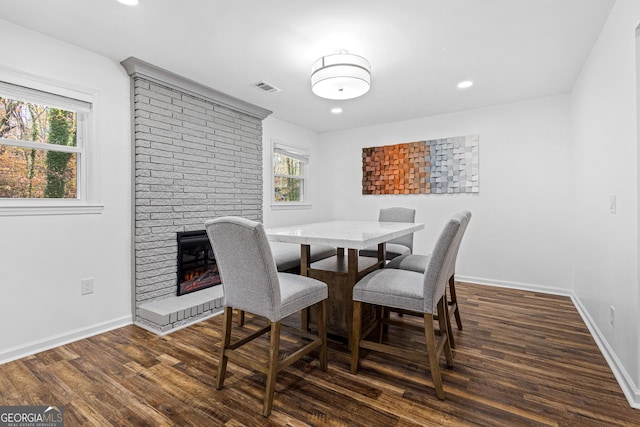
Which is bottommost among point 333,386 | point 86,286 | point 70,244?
point 333,386

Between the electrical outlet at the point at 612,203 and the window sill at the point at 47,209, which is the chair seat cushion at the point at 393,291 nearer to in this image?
the electrical outlet at the point at 612,203

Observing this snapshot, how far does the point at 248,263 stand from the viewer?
5.29 ft

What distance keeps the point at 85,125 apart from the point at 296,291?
7.74 feet

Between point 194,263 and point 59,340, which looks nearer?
point 59,340

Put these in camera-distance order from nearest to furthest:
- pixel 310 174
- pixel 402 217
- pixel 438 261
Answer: pixel 438 261, pixel 402 217, pixel 310 174

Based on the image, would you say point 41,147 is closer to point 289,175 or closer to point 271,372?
point 271,372

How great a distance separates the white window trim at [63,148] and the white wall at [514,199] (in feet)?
12.6

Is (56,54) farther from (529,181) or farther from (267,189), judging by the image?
(529,181)

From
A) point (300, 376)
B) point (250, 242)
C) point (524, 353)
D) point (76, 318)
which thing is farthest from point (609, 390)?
point (76, 318)

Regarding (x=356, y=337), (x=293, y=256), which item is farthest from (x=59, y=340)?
(x=356, y=337)

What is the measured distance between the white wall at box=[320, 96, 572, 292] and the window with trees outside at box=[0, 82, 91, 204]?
3.96m

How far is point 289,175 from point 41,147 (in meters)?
3.08

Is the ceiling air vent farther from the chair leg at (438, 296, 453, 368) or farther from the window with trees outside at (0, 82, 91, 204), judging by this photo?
the chair leg at (438, 296, 453, 368)

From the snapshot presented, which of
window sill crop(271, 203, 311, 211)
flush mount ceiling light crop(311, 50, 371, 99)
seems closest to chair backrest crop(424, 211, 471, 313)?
flush mount ceiling light crop(311, 50, 371, 99)
